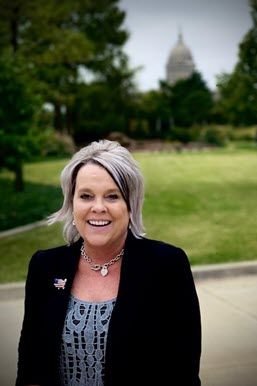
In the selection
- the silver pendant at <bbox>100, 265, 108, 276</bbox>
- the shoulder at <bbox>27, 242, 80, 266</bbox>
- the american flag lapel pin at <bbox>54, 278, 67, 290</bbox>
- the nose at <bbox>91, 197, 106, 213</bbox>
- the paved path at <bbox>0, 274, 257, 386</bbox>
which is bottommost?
the paved path at <bbox>0, 274, 257, 386</bbox>

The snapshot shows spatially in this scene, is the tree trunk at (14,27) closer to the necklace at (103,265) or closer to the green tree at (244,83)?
the green tree at (244,83)

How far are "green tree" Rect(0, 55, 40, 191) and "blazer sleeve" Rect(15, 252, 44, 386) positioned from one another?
6814mm

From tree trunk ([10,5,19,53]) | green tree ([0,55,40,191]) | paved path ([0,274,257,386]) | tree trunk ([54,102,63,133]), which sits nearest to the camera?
paved path ([0,274,257,386])

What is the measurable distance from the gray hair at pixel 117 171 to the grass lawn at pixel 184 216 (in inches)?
153

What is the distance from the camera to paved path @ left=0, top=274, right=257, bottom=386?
3.36m

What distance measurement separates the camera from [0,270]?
5.99m

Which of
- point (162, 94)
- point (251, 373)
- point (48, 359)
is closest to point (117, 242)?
point (48, 359)

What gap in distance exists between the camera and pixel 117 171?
179 cm

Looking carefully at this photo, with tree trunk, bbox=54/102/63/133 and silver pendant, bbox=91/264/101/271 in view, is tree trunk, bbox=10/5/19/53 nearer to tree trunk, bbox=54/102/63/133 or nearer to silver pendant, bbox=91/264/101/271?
tree trunk, bbox=54/102/63/133

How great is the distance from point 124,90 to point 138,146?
13.2ft

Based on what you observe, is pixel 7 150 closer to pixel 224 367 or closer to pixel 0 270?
pixel 0 270

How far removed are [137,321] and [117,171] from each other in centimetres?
47

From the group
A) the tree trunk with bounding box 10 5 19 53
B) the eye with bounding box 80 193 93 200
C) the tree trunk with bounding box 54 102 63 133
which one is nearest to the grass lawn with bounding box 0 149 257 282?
the tree trunk with bounding box 10 5 19 53

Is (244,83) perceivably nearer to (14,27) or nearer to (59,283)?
(59,283)
